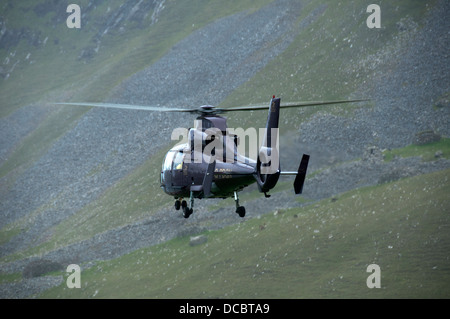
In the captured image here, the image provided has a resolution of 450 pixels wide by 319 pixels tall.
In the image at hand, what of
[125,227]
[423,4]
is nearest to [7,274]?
[125,227]

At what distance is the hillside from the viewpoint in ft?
436

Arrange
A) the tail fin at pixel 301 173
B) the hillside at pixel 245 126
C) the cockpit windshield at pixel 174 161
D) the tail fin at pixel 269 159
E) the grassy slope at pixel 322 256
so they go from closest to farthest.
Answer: the tail fin at pixel 269 159 < the tail fin at pixel 301 173 < the cockpit windshield at pixel 174 161 < the grassy slope at pixel 322 256 < the hillside at pixel 245 126

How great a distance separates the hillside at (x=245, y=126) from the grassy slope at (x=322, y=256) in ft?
2.84

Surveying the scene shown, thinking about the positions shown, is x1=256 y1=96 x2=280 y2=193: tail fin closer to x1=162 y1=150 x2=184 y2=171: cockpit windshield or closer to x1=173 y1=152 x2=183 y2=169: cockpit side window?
x1=173 y1=152 x2=183 y2=169: cockpit side window

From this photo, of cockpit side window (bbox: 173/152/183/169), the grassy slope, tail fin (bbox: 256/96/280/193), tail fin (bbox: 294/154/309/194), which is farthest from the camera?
the grassy slope

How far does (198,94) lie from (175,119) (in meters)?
10.5

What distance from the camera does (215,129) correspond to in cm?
4441

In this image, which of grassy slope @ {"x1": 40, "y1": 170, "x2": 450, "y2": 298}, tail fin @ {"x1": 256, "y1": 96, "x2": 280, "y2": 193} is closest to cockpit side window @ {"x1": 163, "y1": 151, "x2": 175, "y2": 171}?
tail fin @ {"x1": 256, "y1": 96, "x2": 280, "y2": 193}

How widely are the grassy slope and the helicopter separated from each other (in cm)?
6011

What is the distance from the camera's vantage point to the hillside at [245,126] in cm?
13288

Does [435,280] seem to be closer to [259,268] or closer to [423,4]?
[259,268]

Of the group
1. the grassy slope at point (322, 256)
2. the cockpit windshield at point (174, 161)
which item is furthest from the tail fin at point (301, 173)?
the grassy slope at point (322, 256)

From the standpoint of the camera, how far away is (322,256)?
110 metres

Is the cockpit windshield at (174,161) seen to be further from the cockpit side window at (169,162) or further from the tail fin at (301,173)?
the tail fin at (301,173)
